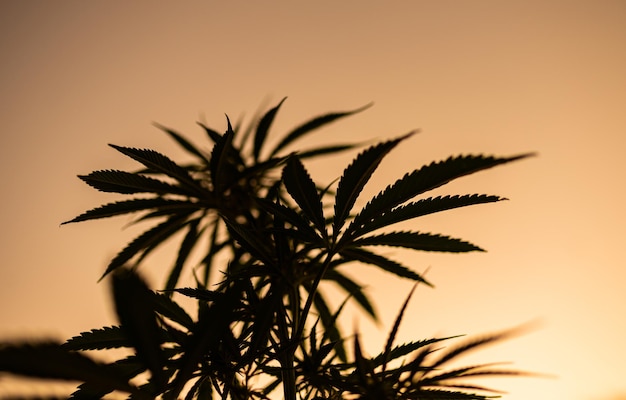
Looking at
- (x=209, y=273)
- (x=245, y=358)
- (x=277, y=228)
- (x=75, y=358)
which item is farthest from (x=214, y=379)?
(x=209, y=273)

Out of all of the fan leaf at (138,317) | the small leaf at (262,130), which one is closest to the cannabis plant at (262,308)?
the fan leaf at (138,317)

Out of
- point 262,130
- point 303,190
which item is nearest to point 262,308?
point 303,190

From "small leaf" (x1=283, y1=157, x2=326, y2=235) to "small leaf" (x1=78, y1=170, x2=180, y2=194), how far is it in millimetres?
359

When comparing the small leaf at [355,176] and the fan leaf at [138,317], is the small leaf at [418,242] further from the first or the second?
the fan leaf at [138,317]

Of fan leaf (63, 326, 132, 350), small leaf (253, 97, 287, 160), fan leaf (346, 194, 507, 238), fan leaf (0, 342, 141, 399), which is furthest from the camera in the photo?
small leaf (253, 97, 287, 160)

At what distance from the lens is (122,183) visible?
0.93 meters

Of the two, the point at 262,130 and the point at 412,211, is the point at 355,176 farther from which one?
the point at 262,130

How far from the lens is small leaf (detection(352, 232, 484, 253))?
890 mm

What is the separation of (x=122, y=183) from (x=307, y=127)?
0.83 m

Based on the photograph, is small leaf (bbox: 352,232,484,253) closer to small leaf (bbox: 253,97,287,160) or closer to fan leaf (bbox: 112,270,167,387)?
fan leaf (bbox: 112,270,167,387)

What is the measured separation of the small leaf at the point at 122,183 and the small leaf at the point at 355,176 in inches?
17.7

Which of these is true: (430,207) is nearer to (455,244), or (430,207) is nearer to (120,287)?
(455,244)

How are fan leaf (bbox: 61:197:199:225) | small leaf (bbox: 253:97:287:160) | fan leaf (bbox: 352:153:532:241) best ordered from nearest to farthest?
1. fan leaf (bbox: 352:153:532:241)
2. fan leaf (bbox: 61:197:199:225)
3. small leaf (bbox: 253:97:287:160)

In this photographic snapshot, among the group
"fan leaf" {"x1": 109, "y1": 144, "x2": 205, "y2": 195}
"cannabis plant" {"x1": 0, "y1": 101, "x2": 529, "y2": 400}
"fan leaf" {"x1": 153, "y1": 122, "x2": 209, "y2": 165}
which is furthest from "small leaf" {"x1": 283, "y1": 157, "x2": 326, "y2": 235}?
"fan leaf" {"x1": 153, "y1": 122, "x2": 209, "y2": 165}
